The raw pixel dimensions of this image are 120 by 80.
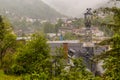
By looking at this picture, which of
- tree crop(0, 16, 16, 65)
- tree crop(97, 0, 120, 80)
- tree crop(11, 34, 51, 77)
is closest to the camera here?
tree crop(97, 0, 120, 80)

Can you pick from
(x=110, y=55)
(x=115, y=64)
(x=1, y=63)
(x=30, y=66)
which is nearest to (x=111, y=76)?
(x=115, y=64)

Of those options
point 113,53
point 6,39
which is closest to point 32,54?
point 6,39

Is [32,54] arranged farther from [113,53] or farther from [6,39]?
[113,53]

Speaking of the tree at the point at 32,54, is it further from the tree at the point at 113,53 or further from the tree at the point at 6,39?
the tree at the point at 113,53

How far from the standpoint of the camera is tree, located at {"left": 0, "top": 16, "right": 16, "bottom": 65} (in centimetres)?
3588

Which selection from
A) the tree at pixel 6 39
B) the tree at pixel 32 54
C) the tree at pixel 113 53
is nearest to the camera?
the tree at pixel 113 53

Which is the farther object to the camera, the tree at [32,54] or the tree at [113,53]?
the tree at [32,54]

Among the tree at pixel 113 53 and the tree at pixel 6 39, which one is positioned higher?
the tree at pixel 113 53

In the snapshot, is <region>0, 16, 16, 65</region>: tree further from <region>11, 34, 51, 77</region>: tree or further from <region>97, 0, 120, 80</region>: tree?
<region>97, 0, 120, 80</region>: tree

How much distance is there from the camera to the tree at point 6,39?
35.9 m

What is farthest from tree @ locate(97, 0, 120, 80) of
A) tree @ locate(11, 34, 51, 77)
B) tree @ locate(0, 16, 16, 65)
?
tree @ locate(0, 16, 16, 65)

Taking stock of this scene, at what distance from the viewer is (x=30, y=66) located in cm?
2991

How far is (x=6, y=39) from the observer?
35.8 metres

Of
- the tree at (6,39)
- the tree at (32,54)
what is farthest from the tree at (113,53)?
the tree at (6,39)
